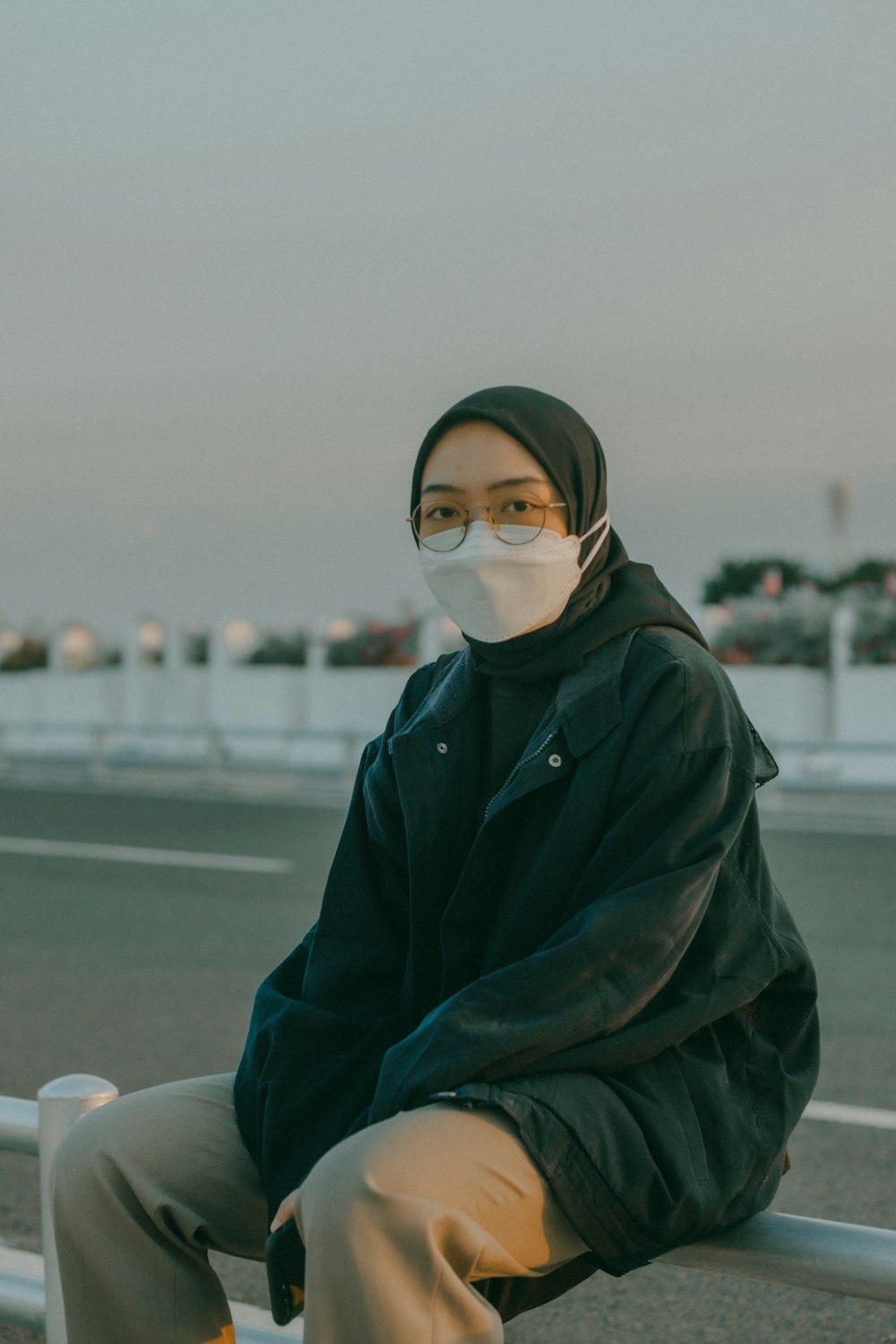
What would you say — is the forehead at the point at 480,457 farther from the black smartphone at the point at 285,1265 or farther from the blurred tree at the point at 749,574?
the blurred tree at the point at 749,574

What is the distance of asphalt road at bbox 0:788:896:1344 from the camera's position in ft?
11.3

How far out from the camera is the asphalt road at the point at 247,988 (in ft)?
11.3

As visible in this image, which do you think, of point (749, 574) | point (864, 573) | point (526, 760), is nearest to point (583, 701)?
point (526, 760)

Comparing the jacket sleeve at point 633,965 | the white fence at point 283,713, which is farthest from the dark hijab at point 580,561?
the white fence at point 283,713

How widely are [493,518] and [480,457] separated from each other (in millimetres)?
104

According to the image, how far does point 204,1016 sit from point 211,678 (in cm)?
1717

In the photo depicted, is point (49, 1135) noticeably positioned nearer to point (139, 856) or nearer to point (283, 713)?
point (139, 856)

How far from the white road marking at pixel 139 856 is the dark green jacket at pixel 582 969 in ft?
26.6

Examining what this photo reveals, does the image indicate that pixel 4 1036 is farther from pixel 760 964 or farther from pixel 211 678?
pixel 211 678

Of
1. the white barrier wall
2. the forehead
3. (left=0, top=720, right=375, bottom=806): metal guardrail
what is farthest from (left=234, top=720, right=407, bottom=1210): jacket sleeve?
(left=0, top=720, right=375, bottom=806): metal guardrail

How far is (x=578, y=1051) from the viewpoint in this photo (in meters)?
1.89

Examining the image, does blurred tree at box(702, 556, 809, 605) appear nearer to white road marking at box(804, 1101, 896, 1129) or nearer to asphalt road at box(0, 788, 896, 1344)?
asphalt road at box(0, 788, 896, 1344)

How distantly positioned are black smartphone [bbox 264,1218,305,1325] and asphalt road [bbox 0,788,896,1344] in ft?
5.20

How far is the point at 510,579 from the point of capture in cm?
227
